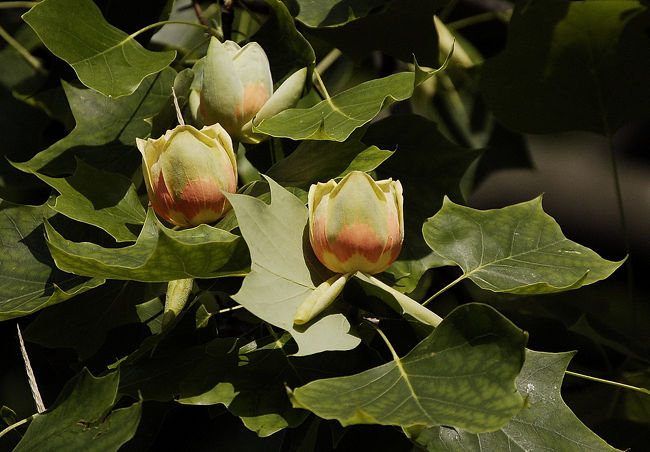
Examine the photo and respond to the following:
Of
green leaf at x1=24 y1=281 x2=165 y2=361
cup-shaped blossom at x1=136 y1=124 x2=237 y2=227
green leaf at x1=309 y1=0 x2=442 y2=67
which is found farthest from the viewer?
green leaf at x1=309 y1=0 x2=442 y2=67

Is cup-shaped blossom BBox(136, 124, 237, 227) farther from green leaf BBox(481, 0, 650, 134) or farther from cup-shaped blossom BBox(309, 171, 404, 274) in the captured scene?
green leaf BBox(481, 0, 650, 134)

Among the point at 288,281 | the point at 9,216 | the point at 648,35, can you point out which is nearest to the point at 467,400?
the point at 288,281

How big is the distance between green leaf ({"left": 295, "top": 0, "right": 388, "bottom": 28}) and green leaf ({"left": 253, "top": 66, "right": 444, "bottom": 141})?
136 mm

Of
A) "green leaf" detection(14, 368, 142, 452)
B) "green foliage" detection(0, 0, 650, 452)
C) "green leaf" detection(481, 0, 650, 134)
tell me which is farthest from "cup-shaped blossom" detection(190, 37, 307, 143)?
"green leaf" detection(481, 0, 650, 134)

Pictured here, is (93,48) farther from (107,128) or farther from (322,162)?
(322,162)

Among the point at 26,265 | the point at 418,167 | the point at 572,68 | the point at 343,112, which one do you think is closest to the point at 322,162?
the point at 343,112

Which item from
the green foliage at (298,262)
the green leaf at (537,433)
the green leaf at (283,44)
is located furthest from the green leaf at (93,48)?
the green leaf at (537,433)

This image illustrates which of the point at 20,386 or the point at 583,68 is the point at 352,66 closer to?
the point at 583,68

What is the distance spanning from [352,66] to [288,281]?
1.95 ft

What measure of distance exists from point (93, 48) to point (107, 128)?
0.10 metres

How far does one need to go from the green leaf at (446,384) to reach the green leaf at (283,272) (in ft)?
Result: 0.11

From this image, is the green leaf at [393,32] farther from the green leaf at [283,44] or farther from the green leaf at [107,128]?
the green leaf at [107,128]

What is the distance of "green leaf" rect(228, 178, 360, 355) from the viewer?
57 cm

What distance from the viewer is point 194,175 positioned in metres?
0.62
